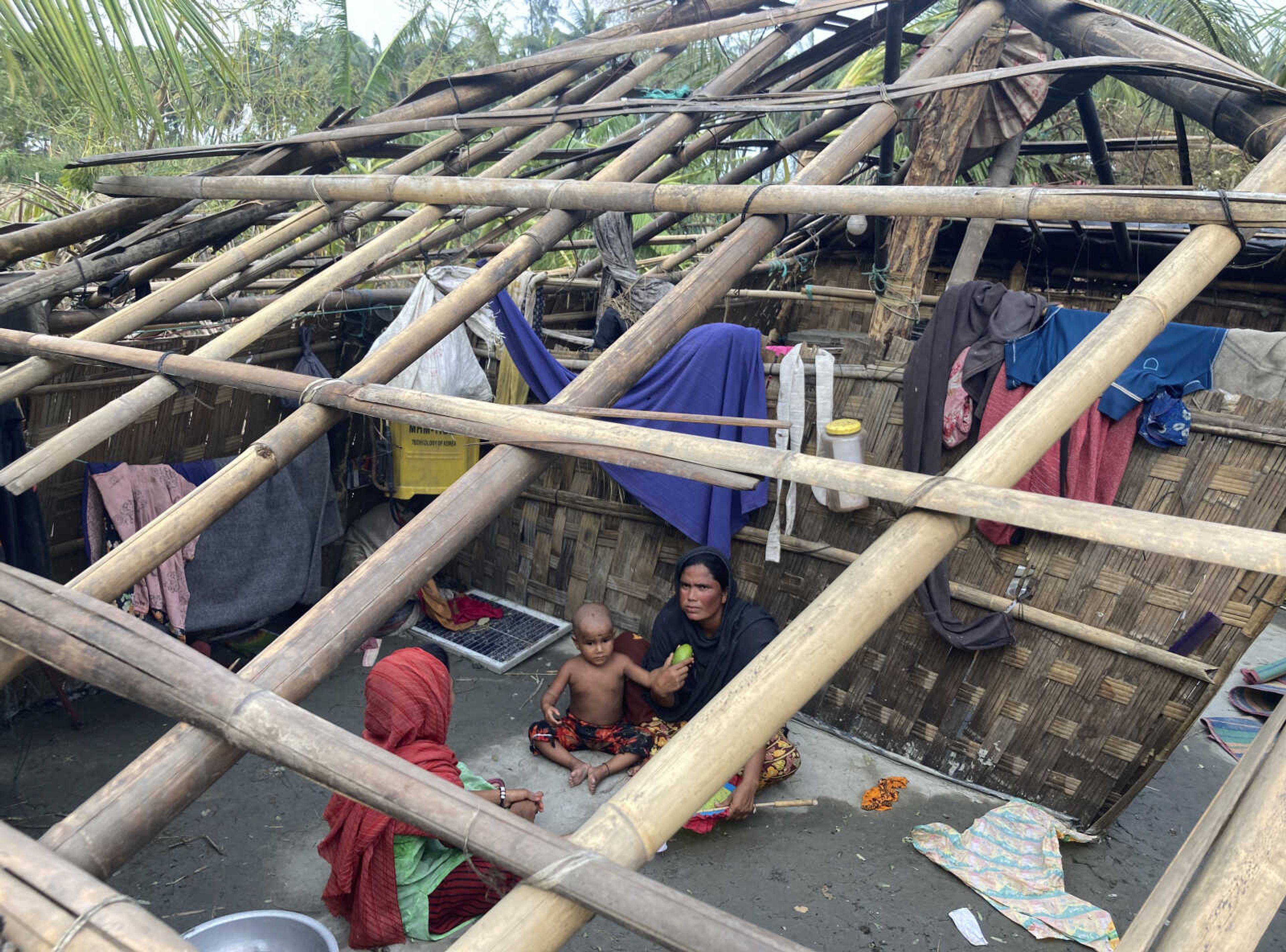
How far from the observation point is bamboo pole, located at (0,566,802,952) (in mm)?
1279

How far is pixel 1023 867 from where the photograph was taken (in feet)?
11.6

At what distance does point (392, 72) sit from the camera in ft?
60.8

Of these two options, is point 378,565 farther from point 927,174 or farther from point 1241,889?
point 927,174

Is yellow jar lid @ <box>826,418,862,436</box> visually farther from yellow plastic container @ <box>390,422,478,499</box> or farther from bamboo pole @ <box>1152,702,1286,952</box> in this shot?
bamboo pole @ <box>1152,702,1286,952</box>

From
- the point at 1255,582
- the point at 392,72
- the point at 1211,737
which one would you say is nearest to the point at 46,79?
the point at 1255,582

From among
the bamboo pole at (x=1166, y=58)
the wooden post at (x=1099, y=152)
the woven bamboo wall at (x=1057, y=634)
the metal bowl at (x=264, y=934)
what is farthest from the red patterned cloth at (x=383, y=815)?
the wooden post at (x=1099, y=152)

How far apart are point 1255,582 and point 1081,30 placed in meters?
2.62

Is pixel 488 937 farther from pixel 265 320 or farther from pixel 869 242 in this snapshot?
pixel 869 242

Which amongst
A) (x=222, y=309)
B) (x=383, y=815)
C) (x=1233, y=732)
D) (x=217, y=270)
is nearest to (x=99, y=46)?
(x=217, y=270)

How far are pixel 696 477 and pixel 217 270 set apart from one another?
256cm

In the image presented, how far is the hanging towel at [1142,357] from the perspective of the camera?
3504mm

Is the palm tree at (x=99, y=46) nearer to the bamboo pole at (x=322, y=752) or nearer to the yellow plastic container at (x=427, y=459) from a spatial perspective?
the bamboo pole at (x=322, y=752)

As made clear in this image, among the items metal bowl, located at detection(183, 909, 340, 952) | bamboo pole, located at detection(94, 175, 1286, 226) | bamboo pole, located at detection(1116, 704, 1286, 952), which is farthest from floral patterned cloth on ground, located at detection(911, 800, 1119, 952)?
bamboo pole, located at detection(94, 175, 1286, 226)

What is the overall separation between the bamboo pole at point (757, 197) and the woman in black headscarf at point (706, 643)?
6.11 ft
